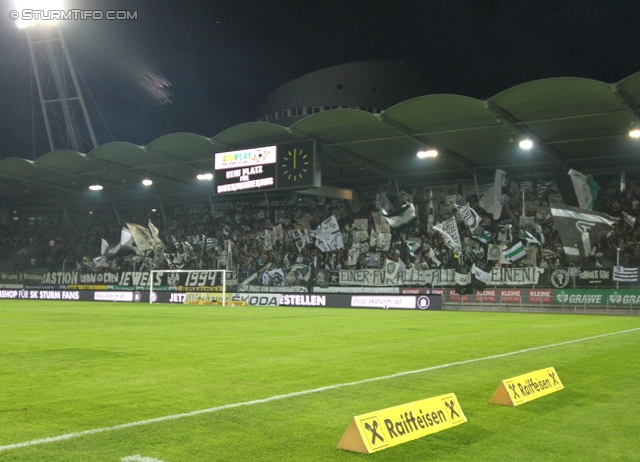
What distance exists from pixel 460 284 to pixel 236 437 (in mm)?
28216

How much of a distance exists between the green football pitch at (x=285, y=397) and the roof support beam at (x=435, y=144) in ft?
58.7

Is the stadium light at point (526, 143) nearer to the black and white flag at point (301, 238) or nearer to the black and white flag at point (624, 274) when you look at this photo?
the black and white flag at point (624, 274)

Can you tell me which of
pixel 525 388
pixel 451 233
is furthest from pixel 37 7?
pixel 525 388

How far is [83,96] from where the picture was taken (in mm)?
50062

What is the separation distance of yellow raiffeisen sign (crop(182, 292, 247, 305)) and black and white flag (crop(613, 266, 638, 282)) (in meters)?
19.8

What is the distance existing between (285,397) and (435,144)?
90.2ft

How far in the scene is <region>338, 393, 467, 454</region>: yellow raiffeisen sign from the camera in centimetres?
Answer: 427

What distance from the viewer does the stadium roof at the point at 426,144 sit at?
26.1 metres

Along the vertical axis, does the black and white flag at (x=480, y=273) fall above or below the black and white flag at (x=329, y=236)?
below

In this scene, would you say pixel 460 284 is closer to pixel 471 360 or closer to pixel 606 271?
pixel 606 271

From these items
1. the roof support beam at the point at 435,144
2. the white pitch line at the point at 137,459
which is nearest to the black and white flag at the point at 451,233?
the roof support beam at the point at 435,144

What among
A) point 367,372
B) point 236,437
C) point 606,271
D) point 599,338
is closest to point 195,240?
point 606,271

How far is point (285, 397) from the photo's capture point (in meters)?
6.31

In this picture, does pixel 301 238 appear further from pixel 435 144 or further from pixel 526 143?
pixel 526 143
